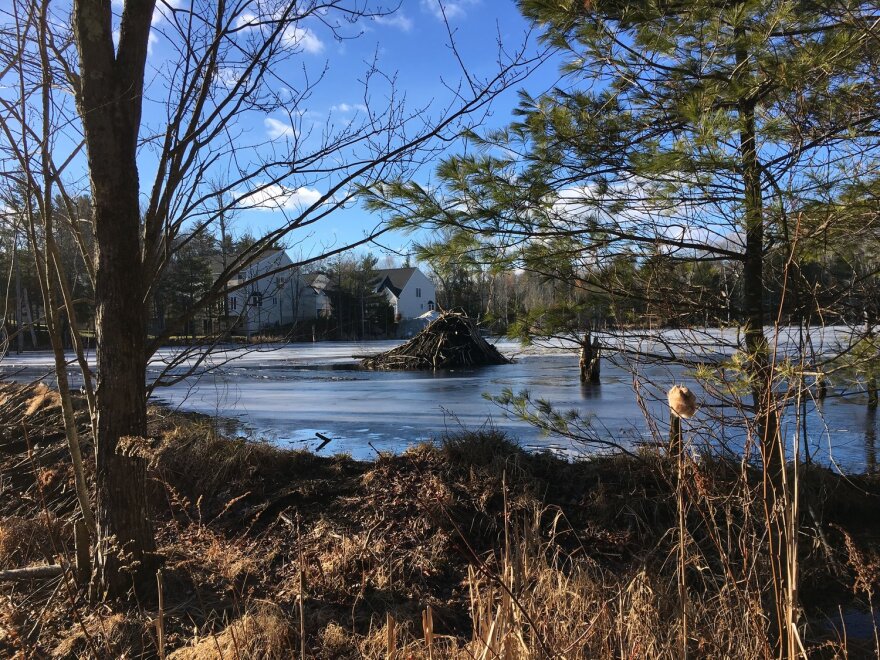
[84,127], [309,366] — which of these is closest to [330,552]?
[84,127]

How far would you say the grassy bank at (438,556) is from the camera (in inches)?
106

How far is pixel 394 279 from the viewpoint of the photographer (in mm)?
66250

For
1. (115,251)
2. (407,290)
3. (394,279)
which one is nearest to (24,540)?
(115,251)

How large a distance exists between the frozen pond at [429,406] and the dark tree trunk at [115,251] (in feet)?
2.50

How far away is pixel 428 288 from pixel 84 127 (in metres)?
64.1

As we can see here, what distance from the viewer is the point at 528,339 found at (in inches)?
212

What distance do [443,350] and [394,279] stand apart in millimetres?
44414

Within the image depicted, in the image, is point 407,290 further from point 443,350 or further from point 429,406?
point 429,406

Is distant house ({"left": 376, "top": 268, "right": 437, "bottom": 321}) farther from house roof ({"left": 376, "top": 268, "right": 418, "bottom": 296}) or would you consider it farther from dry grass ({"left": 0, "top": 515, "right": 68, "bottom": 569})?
dry grass ({"left": 0, "top": 515, "right": 68, "bottom": 569})

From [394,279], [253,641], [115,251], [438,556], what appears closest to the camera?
[253,641]

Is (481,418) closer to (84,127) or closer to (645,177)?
(645,177)

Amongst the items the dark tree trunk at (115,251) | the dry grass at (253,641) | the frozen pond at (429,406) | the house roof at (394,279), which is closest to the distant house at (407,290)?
the house roof at (394,279)

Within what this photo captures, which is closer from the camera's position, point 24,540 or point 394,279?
point 24,540

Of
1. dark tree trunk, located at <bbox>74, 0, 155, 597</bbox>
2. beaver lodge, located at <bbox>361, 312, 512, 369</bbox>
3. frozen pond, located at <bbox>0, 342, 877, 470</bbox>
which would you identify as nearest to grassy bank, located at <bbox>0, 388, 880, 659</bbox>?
dark tree trunk, located at <bbox>74, 0, 155, 597</bbox>
